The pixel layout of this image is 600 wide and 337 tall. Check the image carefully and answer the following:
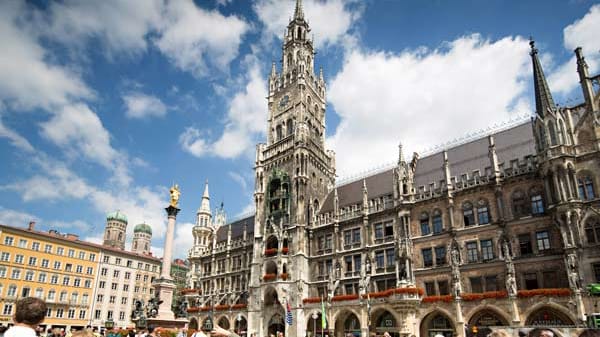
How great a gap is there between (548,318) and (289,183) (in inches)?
1200

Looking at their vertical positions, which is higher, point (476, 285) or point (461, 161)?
point (461, 161)

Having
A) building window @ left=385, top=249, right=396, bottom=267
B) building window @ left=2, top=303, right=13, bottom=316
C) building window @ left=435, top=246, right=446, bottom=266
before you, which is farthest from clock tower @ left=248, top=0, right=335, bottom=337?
building window @ left=2, top=303, right=13, bottom=316

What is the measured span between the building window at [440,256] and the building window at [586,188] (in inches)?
454

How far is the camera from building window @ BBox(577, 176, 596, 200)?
93.0 feet

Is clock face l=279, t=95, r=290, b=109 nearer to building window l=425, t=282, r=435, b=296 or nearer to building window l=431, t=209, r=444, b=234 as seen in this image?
building window l=431, t=209, r=444, b=234

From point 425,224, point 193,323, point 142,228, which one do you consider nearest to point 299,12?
point 425,224

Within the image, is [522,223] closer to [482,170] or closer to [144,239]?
[482,170]

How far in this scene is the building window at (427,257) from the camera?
118ft

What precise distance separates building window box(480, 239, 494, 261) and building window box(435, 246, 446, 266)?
3302 mm

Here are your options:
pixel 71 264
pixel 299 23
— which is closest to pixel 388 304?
pixel 299 23

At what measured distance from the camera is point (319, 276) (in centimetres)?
4397

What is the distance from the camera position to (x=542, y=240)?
30172 mm

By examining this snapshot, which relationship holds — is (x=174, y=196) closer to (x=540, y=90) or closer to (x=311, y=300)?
(x=311, y=300)

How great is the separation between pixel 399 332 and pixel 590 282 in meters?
14.9
